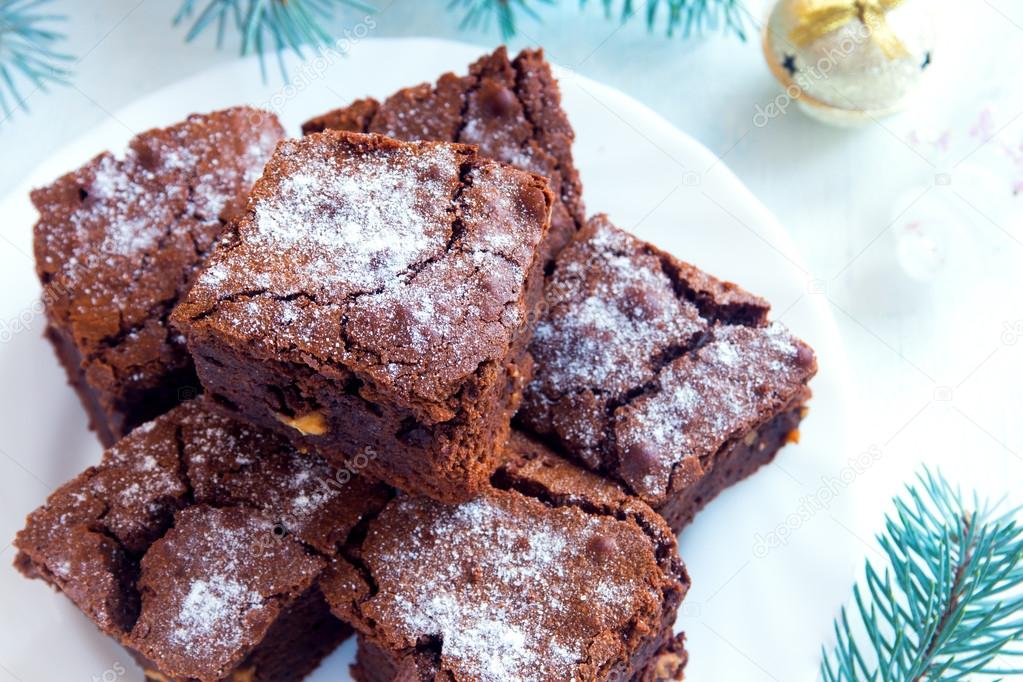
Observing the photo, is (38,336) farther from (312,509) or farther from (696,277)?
(696,277)

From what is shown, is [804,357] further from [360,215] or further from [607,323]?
[360,215]

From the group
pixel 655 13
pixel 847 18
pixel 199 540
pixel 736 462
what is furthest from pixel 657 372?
pixel 655 13

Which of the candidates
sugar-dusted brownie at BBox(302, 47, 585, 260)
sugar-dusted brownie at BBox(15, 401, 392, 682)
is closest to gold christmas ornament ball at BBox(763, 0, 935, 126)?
sugar-dusted brownie at BBox(302, 47, 585, 260)

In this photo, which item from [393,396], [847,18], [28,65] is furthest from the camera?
[28,65]

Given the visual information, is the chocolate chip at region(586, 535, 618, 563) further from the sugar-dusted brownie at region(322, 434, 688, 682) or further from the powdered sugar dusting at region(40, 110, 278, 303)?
the powdered sugar dusting at region(40, 110, 278, 303)

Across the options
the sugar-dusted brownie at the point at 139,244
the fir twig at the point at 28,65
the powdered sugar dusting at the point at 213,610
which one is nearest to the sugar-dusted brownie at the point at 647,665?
the powdered sugar dusting at the point at 213,610

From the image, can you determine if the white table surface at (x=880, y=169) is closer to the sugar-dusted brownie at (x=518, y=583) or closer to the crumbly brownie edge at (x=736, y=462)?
the crumbly brownie edge at (x=736, y=462)

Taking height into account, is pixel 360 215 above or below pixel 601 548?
above
